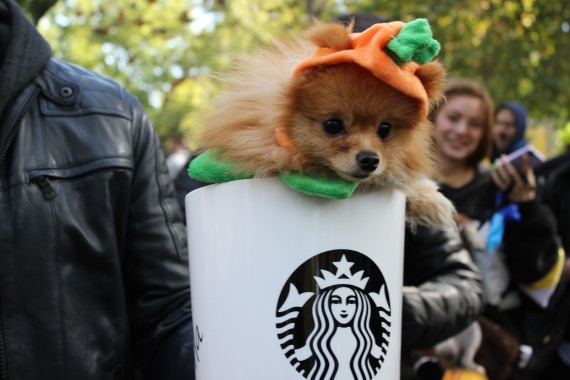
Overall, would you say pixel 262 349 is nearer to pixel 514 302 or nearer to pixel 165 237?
pixel 165 237

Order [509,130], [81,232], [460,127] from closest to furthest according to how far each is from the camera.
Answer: [81,232] → [460,127] → [509,130]

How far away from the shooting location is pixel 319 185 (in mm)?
823

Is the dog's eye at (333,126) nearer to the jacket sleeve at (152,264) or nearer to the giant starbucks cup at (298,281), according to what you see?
the giant starbucks cup at (298,281)

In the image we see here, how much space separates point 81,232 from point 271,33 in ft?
15.5

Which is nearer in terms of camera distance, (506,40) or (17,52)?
(17,52)

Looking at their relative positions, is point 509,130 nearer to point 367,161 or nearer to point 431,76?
point 431,76

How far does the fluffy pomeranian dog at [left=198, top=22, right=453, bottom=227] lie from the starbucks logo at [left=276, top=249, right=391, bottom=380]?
5.1 inches

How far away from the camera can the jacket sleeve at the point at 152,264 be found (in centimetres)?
124

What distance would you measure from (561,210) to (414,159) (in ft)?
8.73

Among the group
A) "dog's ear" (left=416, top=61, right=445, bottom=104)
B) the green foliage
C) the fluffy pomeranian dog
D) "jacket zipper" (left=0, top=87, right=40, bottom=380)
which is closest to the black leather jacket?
Answer: "jacket zipper" (left=0, top=87, right=40, bottom=380)

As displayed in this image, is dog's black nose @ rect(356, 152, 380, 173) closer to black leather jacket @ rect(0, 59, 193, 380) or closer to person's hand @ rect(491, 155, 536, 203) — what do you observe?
black leather jacket @ rect(0, 59, 193, 380)

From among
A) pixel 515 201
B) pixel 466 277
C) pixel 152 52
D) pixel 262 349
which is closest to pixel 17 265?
pixel 262 349

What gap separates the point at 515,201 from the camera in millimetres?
2750

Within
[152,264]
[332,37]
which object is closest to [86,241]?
[152,264]
